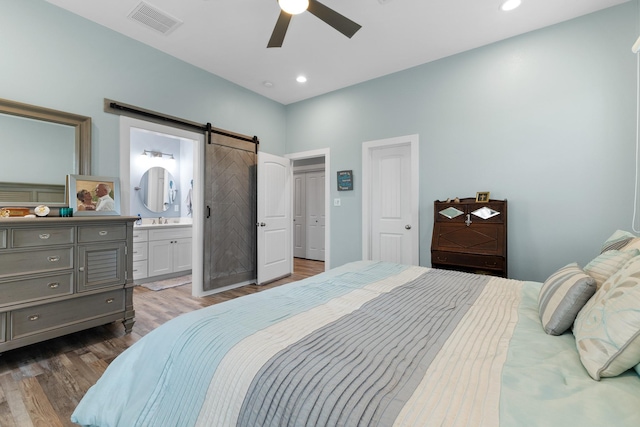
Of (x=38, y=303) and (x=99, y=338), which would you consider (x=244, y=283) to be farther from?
(x=38, y=303)

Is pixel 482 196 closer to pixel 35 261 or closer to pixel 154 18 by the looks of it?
pixel 154 18

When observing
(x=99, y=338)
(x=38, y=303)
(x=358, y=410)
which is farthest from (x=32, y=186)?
(x=358, y=410)

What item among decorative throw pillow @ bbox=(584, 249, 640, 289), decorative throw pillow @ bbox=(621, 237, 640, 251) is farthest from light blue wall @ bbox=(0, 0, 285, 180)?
decorative throw pillow @ bbox=(621, 237, 640, 251)

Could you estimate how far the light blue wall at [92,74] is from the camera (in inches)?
89.6

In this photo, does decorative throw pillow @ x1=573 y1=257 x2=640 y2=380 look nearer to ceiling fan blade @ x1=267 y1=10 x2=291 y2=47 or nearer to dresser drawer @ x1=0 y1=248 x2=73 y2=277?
ceiling fan blade @ x1=267 y1=10 x2=291 y2=47

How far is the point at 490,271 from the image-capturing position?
266cm

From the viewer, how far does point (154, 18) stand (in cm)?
259

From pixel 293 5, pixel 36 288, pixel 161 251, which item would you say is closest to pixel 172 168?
pixel 161 251

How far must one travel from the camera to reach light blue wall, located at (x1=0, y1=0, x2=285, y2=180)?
7.47 feet

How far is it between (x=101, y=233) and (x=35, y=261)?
1.44ft

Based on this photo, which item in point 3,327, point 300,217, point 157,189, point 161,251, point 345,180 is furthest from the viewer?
point 300,217

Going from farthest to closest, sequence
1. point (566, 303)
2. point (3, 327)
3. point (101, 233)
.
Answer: point (101, 233)
point (3, 327)
point (566, 303)

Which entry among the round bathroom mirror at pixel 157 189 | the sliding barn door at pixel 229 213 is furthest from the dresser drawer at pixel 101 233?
the round bathroom mirror at pixel 157 189

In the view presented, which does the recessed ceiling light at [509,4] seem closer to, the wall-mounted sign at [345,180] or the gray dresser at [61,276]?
the wall-mounted sign at [345,180]
